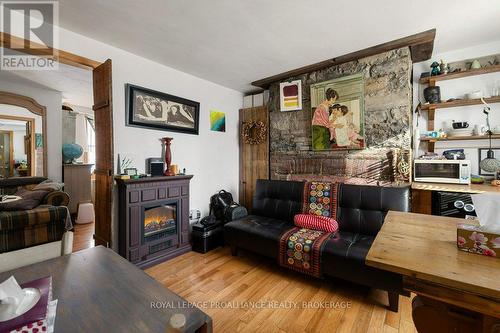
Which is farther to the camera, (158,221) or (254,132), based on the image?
(254,132)

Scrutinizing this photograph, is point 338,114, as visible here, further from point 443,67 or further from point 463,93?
point 463,93

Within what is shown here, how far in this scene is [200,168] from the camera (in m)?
3.50

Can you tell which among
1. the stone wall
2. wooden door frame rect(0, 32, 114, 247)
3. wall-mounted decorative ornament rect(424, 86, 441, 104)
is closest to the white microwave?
the stone wall

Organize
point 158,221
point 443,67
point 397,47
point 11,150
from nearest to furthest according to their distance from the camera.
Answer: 1. point 397,47
2. point 443,67
3. point 158,221
4. point 11,150

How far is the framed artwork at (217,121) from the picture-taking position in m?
3.69

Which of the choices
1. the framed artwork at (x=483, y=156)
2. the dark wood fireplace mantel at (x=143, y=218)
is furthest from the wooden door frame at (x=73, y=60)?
the framed artwork at (x=483, y=156)

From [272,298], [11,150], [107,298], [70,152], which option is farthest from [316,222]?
[11,150]

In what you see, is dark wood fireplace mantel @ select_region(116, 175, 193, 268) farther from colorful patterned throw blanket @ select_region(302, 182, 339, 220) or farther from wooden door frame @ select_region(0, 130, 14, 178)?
wooden door frame @ select_region(0, 130, 14, 178)

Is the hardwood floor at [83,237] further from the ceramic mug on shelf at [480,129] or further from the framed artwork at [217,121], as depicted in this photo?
the ceramic mug on shelf at [480,129]

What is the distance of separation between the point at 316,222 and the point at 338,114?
5.02ft

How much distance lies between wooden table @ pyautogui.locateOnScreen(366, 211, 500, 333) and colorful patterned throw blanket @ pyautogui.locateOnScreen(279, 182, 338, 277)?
3.58 ft

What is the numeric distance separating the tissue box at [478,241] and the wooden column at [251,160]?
9.87 ft

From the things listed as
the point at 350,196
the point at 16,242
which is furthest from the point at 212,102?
the point at 16,242

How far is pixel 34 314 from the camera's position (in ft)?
2.15
